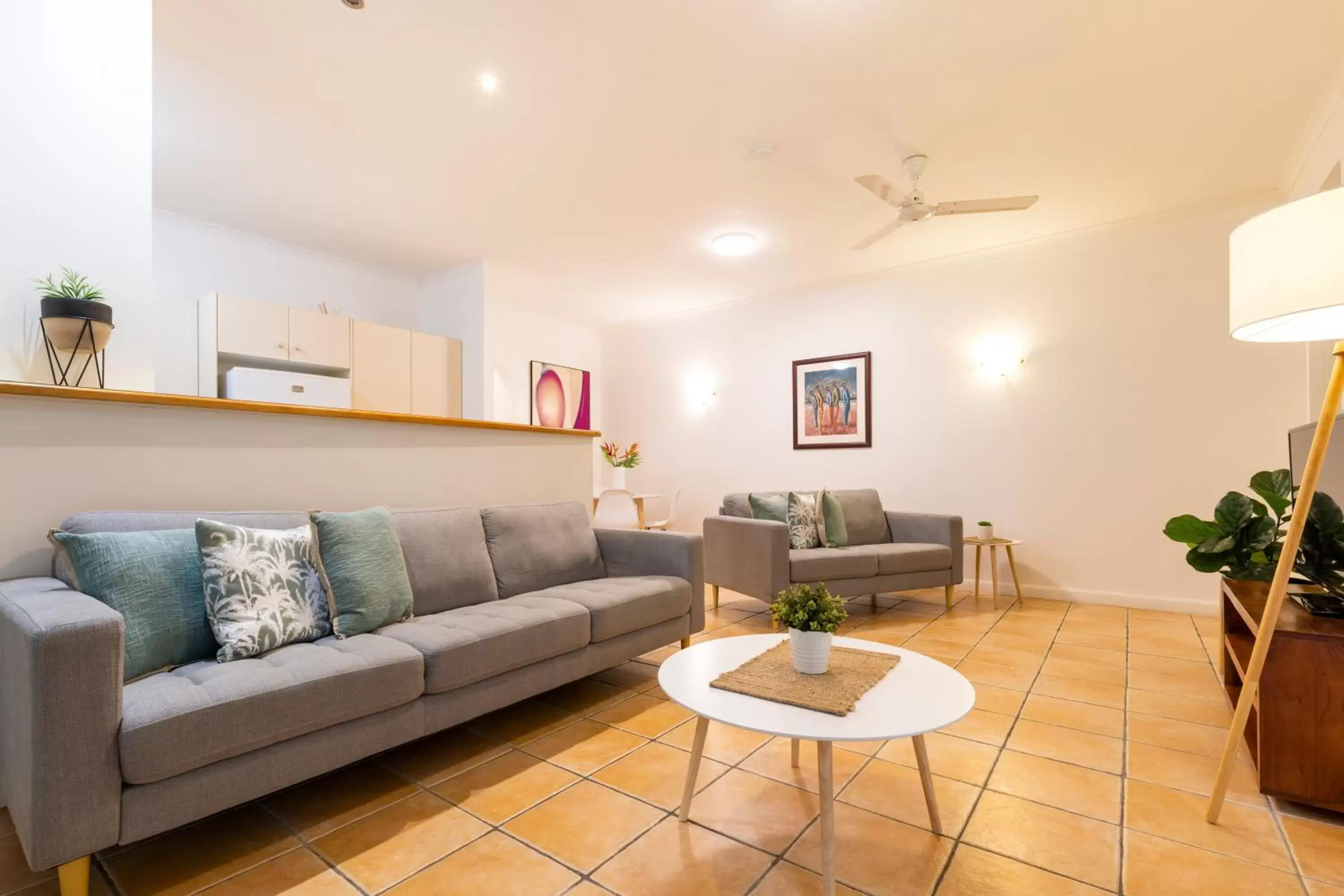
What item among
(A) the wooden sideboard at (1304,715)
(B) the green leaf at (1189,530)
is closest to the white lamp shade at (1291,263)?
(A) the wooden sideboard at (1304,715)

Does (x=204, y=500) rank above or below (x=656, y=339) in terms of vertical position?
below

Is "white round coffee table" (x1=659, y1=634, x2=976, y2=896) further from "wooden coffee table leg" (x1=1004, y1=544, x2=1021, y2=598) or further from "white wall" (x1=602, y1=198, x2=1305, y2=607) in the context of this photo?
"white wall" (x1=602, y1=198, x2=1305, y2=607)

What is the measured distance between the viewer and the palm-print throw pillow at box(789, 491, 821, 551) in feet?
13.6

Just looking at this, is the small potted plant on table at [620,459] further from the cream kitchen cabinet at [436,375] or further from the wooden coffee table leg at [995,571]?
the wooden coffee table leg at [995,571]

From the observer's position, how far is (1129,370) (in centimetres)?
423

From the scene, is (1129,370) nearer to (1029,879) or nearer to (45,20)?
(1029,879)

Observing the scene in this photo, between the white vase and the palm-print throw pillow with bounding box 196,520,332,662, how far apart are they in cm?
151

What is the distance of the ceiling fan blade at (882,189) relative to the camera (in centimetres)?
307

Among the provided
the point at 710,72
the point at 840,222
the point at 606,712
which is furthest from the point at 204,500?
the point at 840,222

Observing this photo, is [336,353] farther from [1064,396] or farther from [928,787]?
[1064,396]

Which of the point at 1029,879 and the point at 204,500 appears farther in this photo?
the point at 204,500

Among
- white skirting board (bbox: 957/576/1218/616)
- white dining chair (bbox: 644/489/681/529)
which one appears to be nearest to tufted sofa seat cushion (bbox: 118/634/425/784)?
white skirting board (bbox: 957/576/1218/616)

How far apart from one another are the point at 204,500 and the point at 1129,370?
17.3 ft

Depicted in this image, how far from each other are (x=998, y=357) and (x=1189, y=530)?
2.54m
